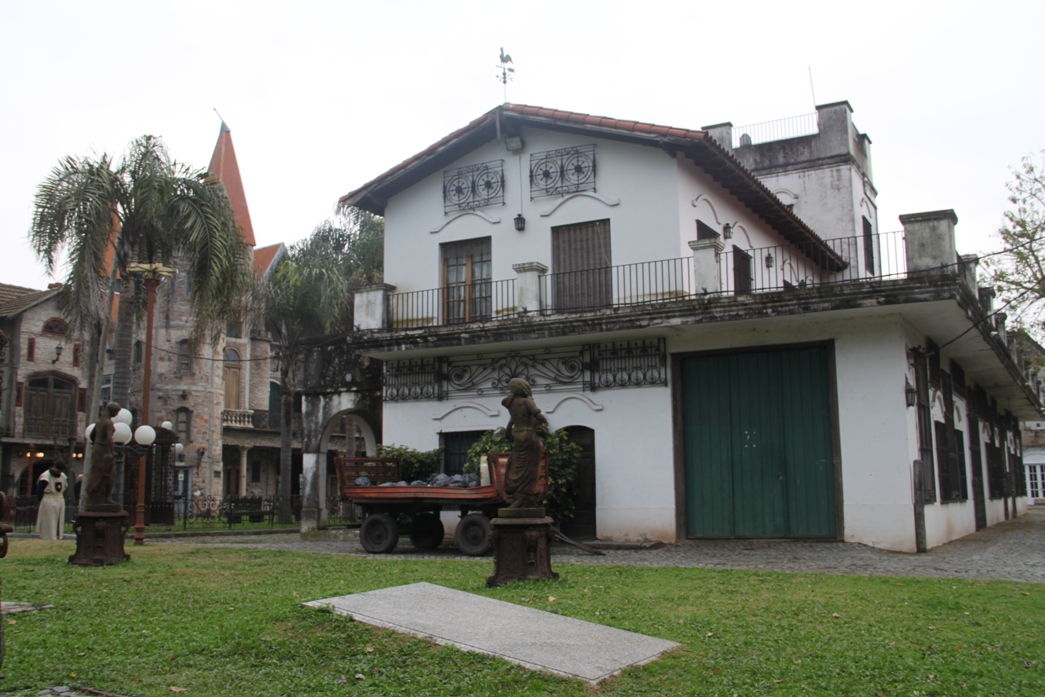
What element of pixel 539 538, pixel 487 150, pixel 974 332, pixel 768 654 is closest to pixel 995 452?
pixel 974 332

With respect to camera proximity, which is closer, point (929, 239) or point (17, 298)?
point (929, 239)

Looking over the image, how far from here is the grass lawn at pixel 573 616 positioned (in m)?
5.68

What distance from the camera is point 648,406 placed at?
16047mm

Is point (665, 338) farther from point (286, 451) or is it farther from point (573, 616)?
point (286, 451)

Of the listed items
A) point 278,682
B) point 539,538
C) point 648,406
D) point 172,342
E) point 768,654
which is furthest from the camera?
point 172,342

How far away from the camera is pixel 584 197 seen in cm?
1728

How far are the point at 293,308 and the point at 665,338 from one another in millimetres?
14767

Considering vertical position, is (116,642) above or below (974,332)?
→ below

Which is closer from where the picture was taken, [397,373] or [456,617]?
[456,617]

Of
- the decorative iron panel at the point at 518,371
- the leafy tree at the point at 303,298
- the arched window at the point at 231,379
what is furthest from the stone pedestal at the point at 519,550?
the arched window at the point at 231,379

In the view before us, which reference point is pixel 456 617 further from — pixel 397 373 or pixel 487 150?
pixel 487 150

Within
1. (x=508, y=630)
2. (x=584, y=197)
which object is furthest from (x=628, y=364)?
(x=508, y=630)

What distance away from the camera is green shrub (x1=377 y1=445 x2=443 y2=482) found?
17.1 m

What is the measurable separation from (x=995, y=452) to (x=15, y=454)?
3395 centimetres
